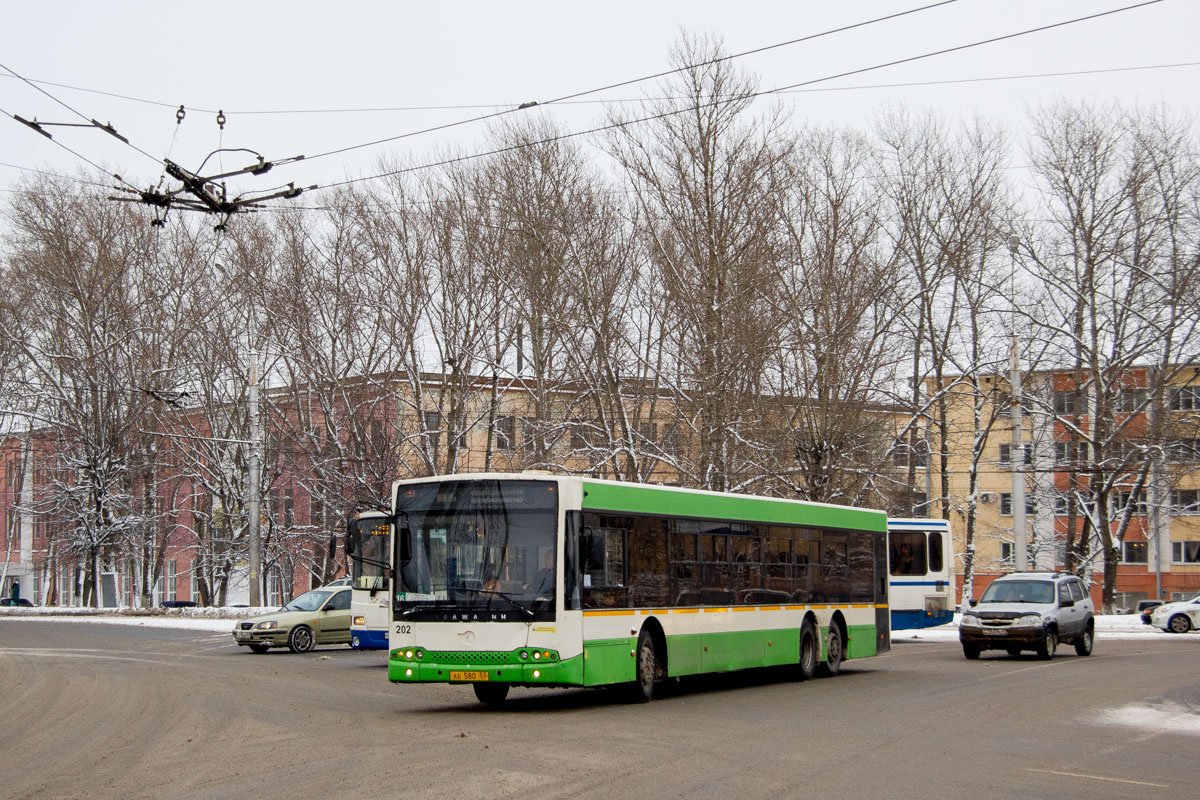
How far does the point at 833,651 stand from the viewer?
74.3ft

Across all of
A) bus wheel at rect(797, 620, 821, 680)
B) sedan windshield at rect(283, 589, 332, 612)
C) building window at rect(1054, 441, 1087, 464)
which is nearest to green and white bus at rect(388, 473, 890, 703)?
bus wheel at rect(797, 620, 821, 680)

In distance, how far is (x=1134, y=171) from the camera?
44875 mm

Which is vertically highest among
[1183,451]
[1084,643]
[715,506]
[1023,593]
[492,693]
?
[1183,451]

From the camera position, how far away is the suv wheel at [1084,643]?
28109mm

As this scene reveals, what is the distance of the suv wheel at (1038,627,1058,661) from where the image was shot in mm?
26219

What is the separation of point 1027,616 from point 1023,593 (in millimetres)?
909

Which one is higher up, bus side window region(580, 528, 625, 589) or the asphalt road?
bus side window region(580, 528, 625, 589)

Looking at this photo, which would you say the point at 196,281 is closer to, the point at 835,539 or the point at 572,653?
the point at 835,539

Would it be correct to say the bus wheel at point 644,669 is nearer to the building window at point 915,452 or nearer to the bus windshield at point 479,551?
the bus windshield at point 479,551

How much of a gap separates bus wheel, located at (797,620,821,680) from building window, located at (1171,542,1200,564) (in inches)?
2294

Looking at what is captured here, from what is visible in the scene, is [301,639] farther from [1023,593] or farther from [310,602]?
[1023,593]

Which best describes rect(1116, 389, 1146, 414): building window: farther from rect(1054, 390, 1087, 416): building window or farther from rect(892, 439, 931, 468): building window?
rect(892, 439, 931, 468): building window

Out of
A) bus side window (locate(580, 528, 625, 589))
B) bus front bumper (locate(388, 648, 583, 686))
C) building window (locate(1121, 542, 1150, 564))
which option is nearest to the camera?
bus front bumper (locate(388, 648, 583, 686))

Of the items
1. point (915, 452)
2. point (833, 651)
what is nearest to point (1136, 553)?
point (915, 452)
